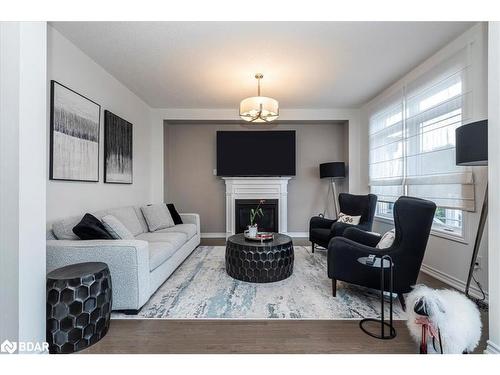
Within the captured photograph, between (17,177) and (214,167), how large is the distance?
4.05m

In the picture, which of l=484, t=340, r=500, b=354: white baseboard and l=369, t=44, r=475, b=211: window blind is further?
l=369, t=44, r=475, b=211: window blind

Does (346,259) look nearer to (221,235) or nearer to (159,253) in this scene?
(159,253)

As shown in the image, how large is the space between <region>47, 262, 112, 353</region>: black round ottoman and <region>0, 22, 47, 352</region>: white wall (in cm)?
16

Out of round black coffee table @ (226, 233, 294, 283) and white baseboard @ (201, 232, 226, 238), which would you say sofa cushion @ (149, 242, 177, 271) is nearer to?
round black coffee table @ (226, 233, 294, 283)

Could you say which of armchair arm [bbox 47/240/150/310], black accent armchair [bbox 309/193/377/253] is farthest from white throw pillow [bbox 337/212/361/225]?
armchair arm [bbox 47/240/150/310]

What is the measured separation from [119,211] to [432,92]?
14.3 ft

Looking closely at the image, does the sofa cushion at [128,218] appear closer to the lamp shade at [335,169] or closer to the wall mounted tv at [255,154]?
the wall mounted tv at [255,154]

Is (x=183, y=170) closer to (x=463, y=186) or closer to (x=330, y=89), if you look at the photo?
(x=330, y=89)

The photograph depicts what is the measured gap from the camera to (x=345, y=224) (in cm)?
341

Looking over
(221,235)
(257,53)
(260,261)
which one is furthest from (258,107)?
(221,235)

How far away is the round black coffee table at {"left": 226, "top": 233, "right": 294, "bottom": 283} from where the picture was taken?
2705 mm

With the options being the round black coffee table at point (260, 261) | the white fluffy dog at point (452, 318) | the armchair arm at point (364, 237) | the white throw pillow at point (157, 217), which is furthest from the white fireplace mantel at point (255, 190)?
the white fluffy dog at point (452, 318)

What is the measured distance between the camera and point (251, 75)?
11.0 feet

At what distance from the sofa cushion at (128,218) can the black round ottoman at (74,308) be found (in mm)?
1455
